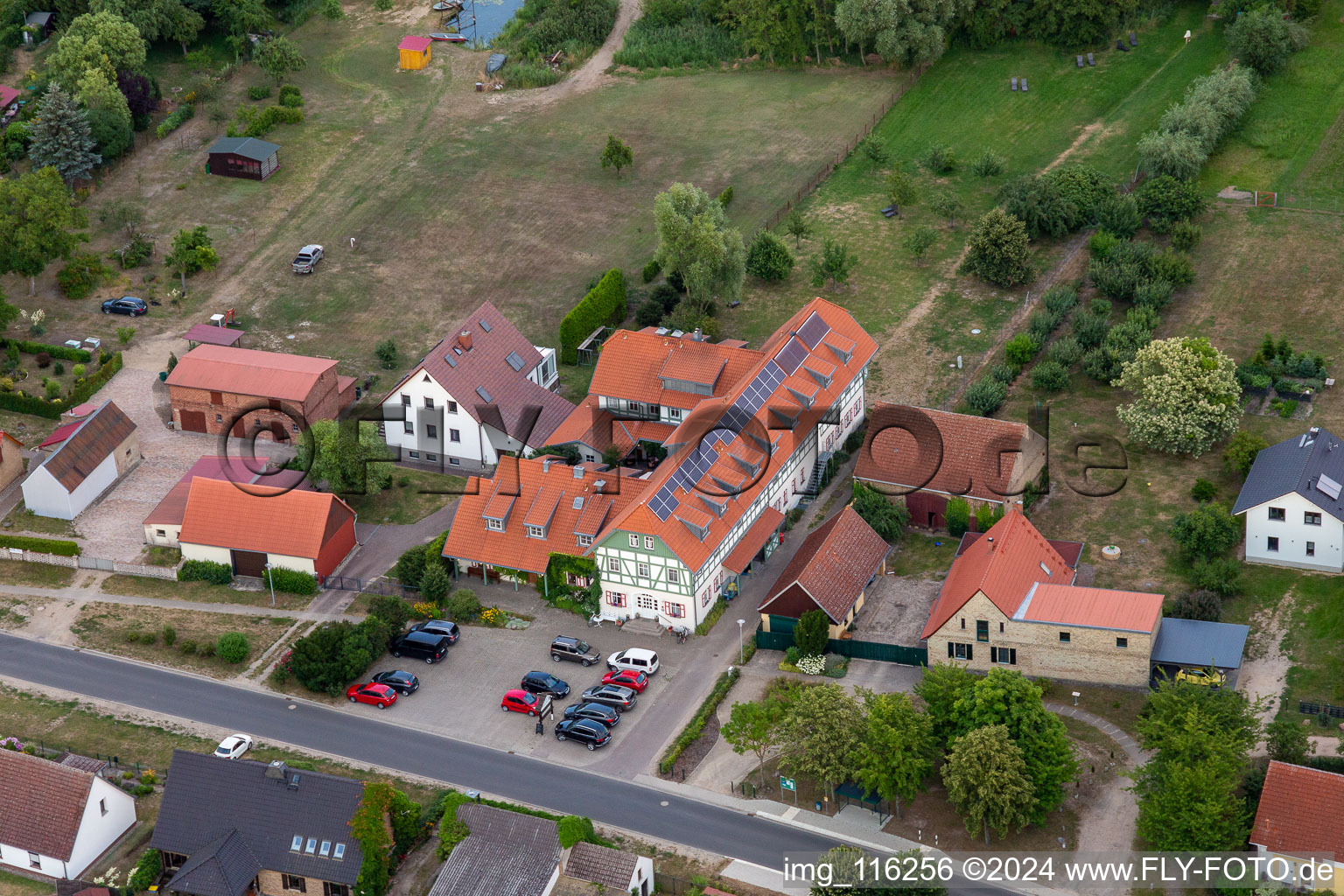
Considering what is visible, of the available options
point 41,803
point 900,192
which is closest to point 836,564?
point 41,803

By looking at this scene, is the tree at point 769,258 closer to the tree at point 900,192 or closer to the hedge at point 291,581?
the tree at point 900,192

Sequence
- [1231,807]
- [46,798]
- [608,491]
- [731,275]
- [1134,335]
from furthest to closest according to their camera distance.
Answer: [731,275]
[1134,335]
[608,491]
[46,798]
[1231,807]

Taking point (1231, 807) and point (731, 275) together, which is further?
point (731, 275)

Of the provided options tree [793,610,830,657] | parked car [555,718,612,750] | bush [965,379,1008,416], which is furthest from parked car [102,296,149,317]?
tree [793,610,830,657]

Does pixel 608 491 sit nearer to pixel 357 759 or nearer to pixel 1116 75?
pixel 357 759

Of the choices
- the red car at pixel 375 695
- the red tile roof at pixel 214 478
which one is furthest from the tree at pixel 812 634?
the red tile roof at pixel 214 478

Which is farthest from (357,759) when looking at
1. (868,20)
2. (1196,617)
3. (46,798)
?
(868,20)
